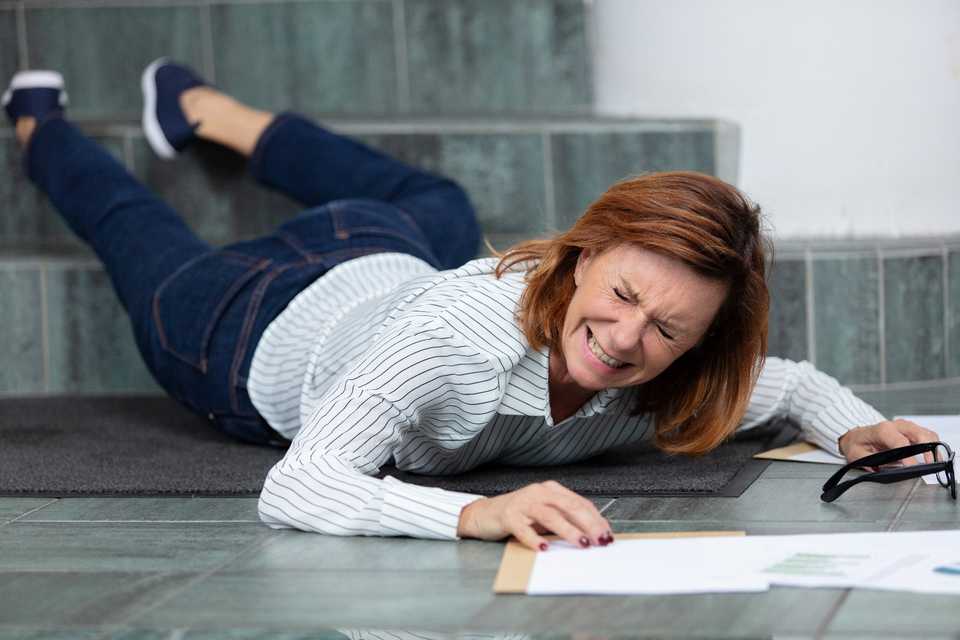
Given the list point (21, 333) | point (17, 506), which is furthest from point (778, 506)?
point (21, 333)

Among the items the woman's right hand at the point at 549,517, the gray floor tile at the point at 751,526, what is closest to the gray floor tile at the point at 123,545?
the woman's right hand at the point at 549,517

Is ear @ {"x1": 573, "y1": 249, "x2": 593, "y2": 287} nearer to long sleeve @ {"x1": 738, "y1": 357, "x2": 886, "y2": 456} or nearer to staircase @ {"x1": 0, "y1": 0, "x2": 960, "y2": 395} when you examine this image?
long sleeve @ {"x1": 738, "y1": 357, "x2": 886, "y2": 456}

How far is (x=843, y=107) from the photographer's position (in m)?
2.70

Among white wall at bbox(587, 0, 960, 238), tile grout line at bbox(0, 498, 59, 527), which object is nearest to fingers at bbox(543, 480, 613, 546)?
tile grout line at bbox(0, 498, 59, 527)

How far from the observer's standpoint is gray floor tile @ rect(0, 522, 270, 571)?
153cm

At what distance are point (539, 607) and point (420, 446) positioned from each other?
577 mm

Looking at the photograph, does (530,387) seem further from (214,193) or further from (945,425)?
(214,193)

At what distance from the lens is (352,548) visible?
153 centimetres

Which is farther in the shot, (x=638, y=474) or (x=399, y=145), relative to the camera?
(x=399, y=145)

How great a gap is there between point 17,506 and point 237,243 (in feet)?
2.17

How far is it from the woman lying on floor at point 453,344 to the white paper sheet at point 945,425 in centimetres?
13

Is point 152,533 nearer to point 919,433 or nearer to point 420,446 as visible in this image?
point 420,446

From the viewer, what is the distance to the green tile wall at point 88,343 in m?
2.81

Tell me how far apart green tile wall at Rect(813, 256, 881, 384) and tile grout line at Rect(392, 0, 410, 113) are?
1.27m
